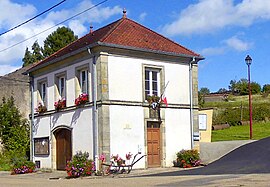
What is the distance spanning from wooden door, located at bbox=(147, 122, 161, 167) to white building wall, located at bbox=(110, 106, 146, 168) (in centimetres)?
52

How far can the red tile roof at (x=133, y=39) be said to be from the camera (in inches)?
928

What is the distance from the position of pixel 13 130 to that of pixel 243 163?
18.0 metres

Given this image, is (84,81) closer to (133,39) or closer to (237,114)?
(133,39)

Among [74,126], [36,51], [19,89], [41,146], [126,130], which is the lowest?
[41,146]

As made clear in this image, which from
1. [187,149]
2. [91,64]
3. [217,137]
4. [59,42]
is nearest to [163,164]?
[187,149]

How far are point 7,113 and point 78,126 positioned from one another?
1156cm

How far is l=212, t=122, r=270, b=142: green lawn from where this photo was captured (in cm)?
3303

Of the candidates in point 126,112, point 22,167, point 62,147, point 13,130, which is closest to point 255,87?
point 13,130

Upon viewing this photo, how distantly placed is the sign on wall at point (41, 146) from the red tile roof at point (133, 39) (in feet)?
14.5

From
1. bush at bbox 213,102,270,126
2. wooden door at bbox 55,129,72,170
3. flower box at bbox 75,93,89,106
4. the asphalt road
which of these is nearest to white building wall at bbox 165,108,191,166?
the asphalt road

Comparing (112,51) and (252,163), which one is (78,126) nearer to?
(112,51)

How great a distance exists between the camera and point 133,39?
80.6 feet

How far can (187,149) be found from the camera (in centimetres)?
2528

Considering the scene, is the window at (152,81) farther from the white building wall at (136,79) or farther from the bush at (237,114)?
the bush at (237,114)
